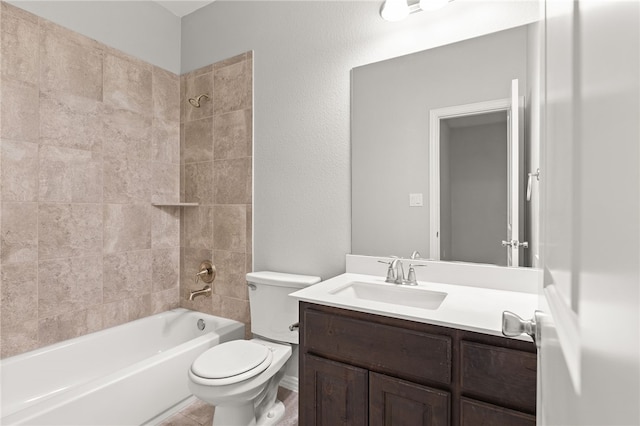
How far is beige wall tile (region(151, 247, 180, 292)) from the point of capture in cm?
248

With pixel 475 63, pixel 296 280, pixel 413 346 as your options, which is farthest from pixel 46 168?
pixel 475 63

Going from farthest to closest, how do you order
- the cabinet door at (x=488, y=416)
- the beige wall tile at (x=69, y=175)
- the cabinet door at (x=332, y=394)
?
1. the beige wall tile at (x=69, y=175)
2. the cabinet door at (x=332, y=394)
3. the cabinet door at (x=488, y=416)

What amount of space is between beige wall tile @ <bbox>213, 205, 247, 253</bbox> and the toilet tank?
367 mm

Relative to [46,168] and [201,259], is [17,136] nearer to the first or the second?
[46,168]

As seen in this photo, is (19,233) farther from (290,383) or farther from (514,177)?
(514,177)

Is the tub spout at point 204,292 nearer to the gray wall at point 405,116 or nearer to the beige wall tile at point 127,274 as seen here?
the beige wall tile at point 127,274

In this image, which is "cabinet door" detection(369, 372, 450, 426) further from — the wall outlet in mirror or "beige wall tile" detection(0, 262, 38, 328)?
"beige wall tile" detection(0, 262, 38, 328)

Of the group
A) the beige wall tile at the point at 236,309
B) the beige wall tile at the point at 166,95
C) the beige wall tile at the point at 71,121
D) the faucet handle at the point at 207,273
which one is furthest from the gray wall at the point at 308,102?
the beige wall tile at the point at 71,121

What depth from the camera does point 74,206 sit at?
6.61 feet

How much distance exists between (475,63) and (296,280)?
1.42 meters

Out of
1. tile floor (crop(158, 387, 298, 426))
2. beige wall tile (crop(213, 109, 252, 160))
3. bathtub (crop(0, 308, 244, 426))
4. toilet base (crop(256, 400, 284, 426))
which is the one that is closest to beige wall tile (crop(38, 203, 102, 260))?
bathtub (crop(0, 308, 244, 426))

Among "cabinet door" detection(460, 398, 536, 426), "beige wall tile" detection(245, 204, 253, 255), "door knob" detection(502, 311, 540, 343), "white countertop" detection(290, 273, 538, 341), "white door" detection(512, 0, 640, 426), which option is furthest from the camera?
"beige wall tile" detection(245, 204, 253, 255)

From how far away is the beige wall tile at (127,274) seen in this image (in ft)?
7.20

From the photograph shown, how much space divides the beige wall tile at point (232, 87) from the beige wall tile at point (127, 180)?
26.7 inches
